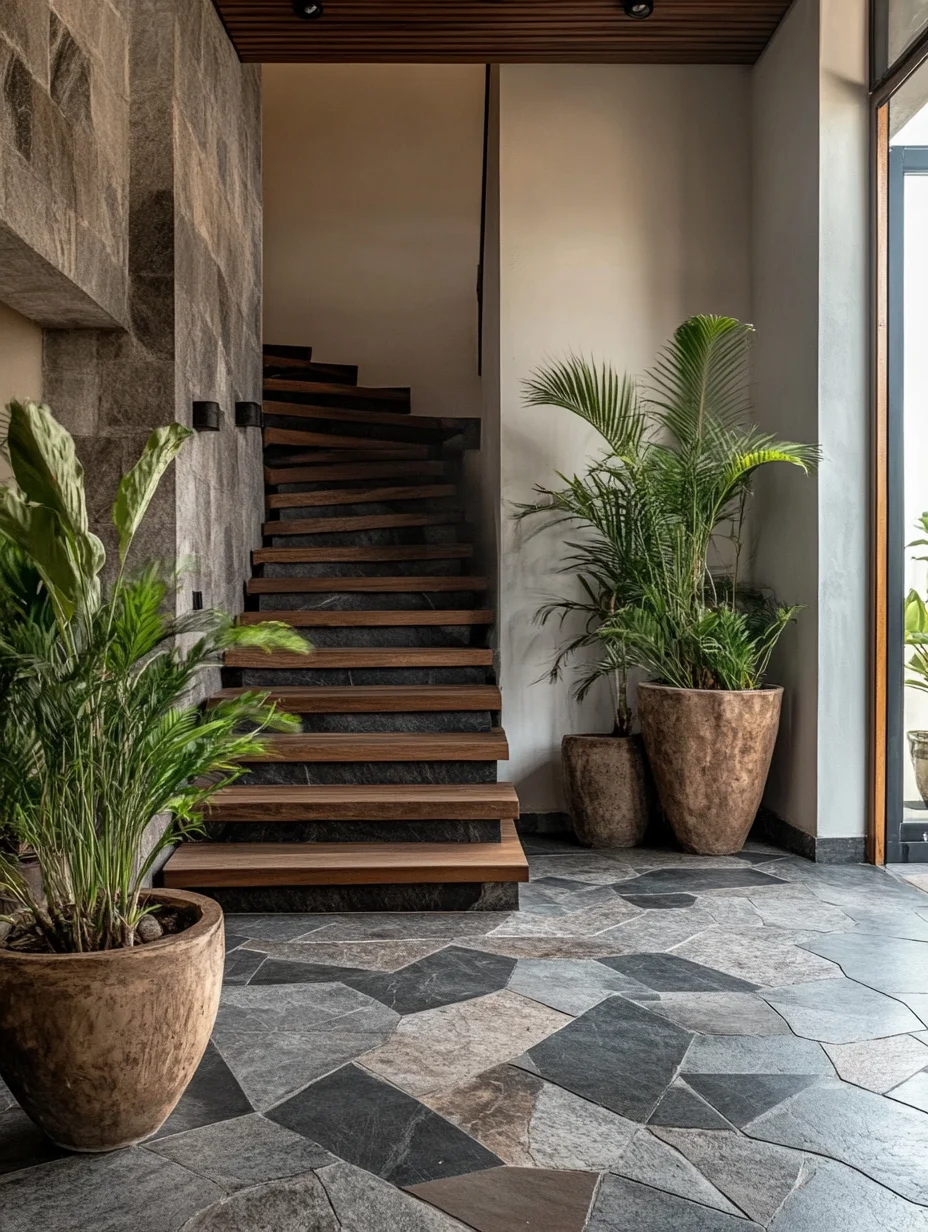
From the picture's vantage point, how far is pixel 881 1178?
5.93 feet

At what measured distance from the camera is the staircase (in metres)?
3.40

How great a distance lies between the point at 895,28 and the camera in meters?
3.78

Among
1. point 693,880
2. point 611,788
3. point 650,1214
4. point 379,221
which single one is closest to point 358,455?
point 611,788

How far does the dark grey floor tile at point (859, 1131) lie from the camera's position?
1.83 m

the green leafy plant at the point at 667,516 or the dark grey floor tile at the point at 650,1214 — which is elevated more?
the green leafy plant at the point at 667,516

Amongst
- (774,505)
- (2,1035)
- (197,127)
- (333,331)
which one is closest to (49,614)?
(2,1035)

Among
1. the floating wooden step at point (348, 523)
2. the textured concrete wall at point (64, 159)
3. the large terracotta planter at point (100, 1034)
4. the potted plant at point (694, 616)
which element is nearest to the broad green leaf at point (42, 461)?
the large terracotta planter at point (100, 1034)

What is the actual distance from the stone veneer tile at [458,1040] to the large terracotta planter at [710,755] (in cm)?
153

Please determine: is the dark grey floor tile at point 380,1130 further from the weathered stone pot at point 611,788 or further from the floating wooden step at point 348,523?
the floating wooden step at point 348,523

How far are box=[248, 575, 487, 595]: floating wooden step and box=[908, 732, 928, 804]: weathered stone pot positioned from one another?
6.59 ft

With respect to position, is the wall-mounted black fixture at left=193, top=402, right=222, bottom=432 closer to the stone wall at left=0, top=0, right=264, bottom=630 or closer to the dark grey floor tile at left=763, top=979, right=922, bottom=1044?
the stone wall at left=0, top=0, right=264, bottom=630

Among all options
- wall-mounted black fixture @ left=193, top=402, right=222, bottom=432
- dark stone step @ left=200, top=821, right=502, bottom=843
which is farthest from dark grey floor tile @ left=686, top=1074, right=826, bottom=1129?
wall-mounted black fixture @ left=193, top=402, right=222, bottom=432

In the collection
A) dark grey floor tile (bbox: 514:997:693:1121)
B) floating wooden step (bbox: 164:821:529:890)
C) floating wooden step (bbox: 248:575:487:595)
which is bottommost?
dark grey floor tile (bbox: 514:997:693:1121)

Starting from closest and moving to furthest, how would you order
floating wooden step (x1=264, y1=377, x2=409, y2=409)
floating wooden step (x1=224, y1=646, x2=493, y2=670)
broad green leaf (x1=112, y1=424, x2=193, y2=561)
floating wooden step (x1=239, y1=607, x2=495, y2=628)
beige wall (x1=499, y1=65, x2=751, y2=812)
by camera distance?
broad green leaf (x1=112, y1=424, x2=193, y2=561) → floating wooden step (x1=224, y1=646, x2=493, y2=670) → beige wall (x1=499, y1=65, x2=751, y2=812) → floating wooden step (x1=239, y1=607, x2=495, y2=628) → floating wooden step (x1=264, y1=377, x2=409, y2=409)
